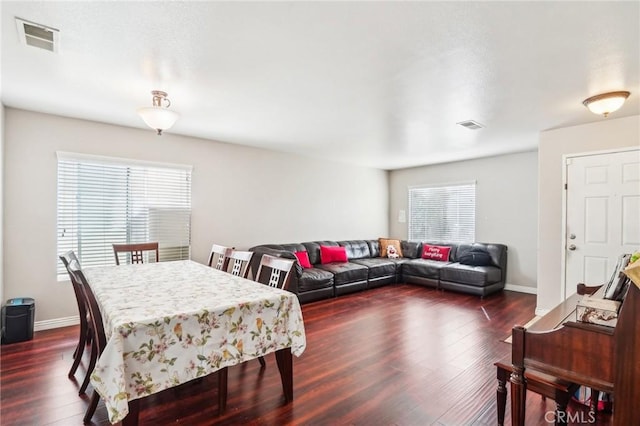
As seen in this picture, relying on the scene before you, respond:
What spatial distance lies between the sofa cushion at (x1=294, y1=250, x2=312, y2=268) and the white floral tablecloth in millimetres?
2753

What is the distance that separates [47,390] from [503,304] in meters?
5.25

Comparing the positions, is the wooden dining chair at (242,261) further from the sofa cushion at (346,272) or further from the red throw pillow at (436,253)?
the red throw pillow at (436,253)

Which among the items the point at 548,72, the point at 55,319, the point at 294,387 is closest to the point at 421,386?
the point at 294,387

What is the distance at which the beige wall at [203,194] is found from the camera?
3426 mm

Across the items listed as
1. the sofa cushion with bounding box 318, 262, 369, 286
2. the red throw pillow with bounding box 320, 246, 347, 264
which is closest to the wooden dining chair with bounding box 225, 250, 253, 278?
the sofa cushion with bounding box 318, 262, 369, 286

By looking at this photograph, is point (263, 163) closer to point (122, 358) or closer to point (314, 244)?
point (314, 244)

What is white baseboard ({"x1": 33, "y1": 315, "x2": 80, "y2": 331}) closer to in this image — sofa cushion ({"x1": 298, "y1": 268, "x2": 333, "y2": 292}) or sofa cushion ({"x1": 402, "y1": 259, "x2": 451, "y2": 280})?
sofa cushion ({"x1": 298, "y1": 268, "x2": 333, "y2": 292})

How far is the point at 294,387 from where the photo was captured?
7.83 ft

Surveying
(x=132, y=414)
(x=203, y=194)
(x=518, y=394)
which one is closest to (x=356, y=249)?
(x=203, y=194)

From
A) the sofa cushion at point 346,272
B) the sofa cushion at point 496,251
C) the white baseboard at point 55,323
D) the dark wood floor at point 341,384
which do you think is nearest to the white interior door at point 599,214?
the dark wood floor at point 341,384

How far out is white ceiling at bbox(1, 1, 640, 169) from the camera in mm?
1762

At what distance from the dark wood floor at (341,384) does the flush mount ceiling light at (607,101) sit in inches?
95.0

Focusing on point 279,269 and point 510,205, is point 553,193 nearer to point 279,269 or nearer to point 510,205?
point 510,205

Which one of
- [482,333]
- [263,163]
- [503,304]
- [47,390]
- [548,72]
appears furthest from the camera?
[263,163]
